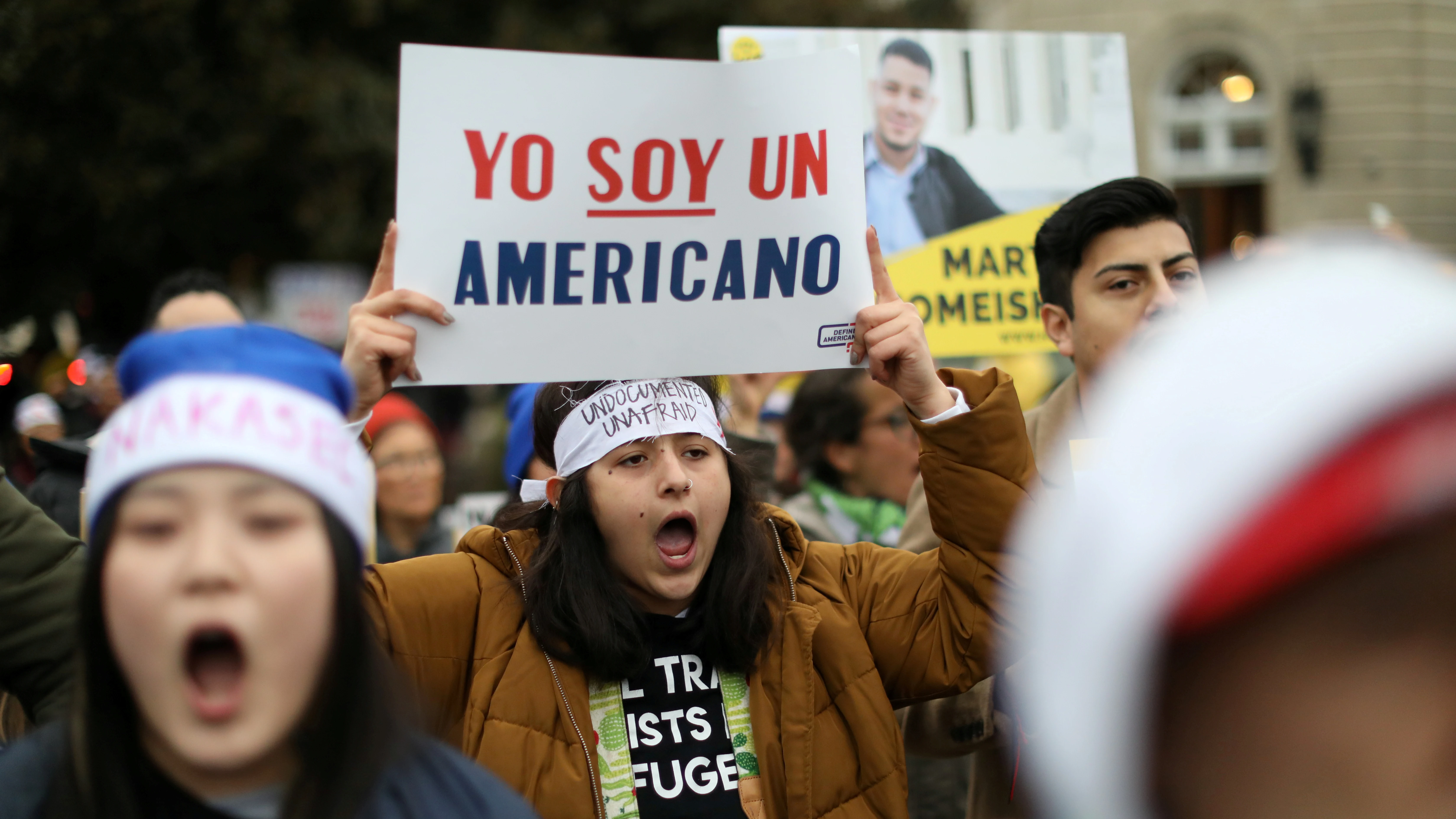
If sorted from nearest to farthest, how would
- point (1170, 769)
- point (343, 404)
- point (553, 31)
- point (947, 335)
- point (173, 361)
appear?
point (1170, 769)
point (173, 361)
point (343, 404)
point (947, 335)
point (553, 31)

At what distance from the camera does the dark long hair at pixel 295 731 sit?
50.6 inches

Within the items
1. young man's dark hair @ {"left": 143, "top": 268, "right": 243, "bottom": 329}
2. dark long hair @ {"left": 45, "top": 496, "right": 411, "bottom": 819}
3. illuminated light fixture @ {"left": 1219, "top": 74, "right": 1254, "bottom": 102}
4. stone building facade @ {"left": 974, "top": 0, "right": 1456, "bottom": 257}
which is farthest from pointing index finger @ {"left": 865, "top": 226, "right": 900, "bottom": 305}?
illuminated light fixture @ {"left": 1219, "top": 74, "right": 1254, "bottom": 102}

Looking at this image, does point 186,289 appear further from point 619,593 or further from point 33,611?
point 619,593

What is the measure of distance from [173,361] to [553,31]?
14085mm

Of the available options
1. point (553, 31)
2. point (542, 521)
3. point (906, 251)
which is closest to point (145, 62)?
point (553, 31)

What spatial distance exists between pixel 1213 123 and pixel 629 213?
1756 cm

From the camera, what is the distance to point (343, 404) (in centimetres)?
144

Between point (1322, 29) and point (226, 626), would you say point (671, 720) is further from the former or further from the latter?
point (1322, 29)

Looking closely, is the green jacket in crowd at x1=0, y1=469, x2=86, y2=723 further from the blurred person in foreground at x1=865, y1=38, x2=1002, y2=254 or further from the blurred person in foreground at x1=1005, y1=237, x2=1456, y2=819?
the blurred person in foreground at x1=865, y1=38, x2=1002, y2=254

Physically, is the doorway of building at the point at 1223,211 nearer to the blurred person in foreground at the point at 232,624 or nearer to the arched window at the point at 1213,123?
the arched window at the point at 1213,123

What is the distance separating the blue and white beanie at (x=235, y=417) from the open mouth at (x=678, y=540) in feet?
3.40

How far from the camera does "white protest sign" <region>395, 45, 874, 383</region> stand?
7.72 ft

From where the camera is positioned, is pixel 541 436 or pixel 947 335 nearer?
pixel 541 436

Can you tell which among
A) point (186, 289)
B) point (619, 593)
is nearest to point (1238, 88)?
point (186, 289)
